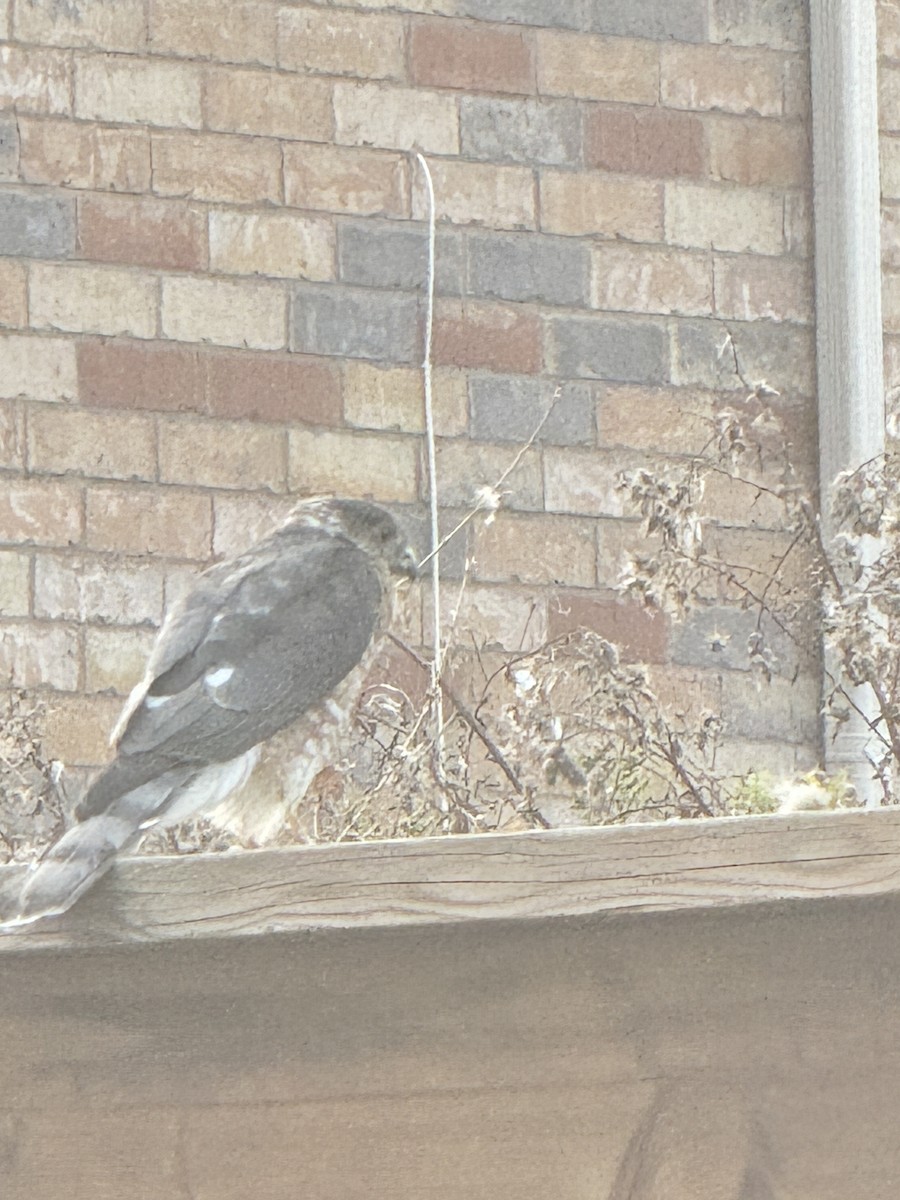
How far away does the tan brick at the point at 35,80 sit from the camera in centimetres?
522

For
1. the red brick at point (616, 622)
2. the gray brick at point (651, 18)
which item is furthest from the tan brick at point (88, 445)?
the gray brick at point (651, 18)

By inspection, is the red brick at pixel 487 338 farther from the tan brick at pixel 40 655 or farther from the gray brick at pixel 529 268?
the tan brick at pixel 40 655

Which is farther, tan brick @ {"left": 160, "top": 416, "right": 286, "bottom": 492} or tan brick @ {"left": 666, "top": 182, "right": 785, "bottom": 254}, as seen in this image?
tan brick @ {"left": 666, "top": 182, "right": 785, "bottom": 254}

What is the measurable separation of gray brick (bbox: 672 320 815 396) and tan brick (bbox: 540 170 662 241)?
0.23m

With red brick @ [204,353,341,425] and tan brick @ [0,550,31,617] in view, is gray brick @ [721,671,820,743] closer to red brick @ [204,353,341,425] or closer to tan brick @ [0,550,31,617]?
red brick @ [204,353,341,425]

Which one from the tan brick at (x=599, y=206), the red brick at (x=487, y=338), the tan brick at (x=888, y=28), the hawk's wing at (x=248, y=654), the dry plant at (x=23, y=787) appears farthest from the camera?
the tan brick at (x=888, y=28)

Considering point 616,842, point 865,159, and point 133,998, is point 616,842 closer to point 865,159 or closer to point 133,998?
point 133,998

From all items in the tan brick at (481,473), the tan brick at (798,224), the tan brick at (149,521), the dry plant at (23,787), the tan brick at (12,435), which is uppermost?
the tan brick at (798,224)

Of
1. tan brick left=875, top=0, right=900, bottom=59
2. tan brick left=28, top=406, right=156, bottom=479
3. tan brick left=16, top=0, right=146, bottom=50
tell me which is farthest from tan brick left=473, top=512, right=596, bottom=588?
tan brick left=875, top=0, right=900, bottom=59

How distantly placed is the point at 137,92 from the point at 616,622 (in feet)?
4.82

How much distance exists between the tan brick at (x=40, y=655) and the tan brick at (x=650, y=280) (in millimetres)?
1352

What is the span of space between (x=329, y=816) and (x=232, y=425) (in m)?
1.41

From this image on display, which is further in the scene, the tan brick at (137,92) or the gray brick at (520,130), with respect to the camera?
the gray brick at (520,130)

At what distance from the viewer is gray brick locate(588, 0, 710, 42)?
564 cm
